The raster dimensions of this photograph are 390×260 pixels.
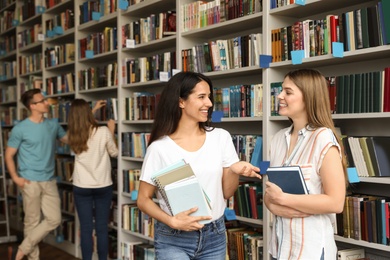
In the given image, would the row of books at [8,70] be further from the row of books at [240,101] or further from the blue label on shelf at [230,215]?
the blue label on shelf at [230,215]

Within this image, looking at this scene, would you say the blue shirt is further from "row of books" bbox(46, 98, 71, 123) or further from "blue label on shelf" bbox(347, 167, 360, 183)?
"blue label on shelf" bbox(347, 167, 360, 183)

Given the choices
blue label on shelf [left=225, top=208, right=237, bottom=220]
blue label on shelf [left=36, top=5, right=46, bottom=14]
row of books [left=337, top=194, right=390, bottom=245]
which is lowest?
blue label on shelf [left=225, top=208, right=237, bottom=220]

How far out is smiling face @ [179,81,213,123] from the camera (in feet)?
7.17

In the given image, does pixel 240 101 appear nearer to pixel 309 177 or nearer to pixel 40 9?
pixel 309 177

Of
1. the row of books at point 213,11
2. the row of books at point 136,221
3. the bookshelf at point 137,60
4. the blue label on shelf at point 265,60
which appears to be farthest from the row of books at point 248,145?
the row of books at point 136,221

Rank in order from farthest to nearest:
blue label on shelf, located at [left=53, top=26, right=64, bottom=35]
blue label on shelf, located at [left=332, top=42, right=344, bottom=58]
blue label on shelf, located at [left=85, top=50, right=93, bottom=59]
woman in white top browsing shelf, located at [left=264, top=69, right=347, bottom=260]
Answer: blue label on shelf, located at [left=53, top=26, right=64, bottom=35] < blue label on shelf, located at [left=85, top=50, right=93, bottom=59] < blue label on shelf, located at [left=332, top=42, right=344, bottom=58] < woman in white top browsing shelf, located at [left=264, top=69, right=347, bottom=260]

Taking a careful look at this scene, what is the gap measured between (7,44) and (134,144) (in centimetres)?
404

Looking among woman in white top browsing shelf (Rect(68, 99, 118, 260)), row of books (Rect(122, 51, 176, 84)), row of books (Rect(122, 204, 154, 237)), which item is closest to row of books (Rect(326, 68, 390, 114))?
row of books (Rect(122, 51, 176, 84))

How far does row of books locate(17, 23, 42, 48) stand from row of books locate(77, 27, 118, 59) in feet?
4.10

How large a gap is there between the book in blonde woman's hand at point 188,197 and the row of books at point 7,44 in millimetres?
→ 6131

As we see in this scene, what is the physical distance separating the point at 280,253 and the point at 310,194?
29 cm

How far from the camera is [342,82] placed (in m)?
2.74

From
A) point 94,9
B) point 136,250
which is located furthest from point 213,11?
point 136,250

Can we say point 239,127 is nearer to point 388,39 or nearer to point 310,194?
point 388,39
